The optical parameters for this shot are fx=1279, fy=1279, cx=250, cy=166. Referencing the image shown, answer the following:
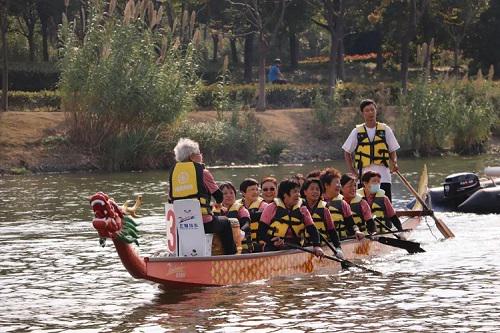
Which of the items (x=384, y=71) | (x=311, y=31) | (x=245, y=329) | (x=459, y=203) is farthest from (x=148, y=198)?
(x=311, y=31)

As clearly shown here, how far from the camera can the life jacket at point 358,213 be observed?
16.8 metres

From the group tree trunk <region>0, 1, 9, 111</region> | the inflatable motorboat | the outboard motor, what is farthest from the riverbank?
the outboard motor

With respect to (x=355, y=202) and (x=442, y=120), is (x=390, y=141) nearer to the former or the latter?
(x=355, y=202)

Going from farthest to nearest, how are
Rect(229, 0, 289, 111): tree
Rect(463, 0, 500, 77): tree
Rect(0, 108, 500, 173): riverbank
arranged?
Rect(463, 0, 500, 77): tree → Rect(229, 0, 289, 111): tree → Rect(0, 108, 500, 173): riverbank

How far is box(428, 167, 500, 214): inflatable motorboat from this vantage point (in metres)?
22.1

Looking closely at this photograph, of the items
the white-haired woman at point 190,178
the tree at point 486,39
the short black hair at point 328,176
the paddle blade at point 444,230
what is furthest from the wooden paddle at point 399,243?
the tree at point 486,39

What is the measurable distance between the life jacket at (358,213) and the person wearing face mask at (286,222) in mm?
1688

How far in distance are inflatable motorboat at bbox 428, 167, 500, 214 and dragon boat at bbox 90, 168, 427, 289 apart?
6351 mm

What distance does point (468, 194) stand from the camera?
907 inches

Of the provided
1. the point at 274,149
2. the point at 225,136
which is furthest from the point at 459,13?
the point at 225,136

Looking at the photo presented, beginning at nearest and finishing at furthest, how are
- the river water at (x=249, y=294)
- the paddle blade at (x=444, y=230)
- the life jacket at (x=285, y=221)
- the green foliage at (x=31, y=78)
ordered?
the river water at (x=249, y=294) < the life jacket at (x=285, y=221) < the paddle blade at (x=444, y=230) < the green foliage at (x=31, y=78)

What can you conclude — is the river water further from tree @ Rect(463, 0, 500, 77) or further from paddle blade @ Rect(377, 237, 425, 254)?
tree @ Rect(463, 0, 500, 77)

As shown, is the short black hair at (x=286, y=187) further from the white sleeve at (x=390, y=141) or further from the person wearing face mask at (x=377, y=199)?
the white sleeve at (x=390, y=141)

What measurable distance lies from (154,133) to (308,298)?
19.4 meters
